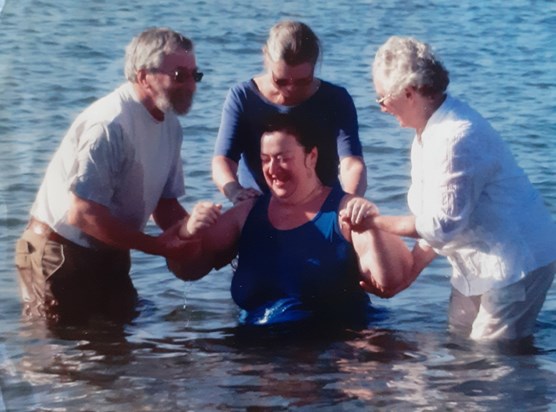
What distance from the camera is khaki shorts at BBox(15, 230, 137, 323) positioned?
418 cm

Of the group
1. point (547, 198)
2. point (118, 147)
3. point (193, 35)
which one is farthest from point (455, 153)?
point (193, 35)

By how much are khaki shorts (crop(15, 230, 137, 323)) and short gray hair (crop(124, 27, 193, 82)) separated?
2.31 feet

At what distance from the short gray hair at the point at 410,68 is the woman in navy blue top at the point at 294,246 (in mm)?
459

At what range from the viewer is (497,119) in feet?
21.8

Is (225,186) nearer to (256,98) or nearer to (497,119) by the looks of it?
(256,98)

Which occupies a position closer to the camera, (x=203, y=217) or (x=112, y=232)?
(x=203, y=217)

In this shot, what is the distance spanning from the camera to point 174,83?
3963mm

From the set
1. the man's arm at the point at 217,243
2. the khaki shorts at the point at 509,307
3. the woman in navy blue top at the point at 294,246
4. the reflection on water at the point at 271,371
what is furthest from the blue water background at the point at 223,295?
the man's arm at the point at 217,243

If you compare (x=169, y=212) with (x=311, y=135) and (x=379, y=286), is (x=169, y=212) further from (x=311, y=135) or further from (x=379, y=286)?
(x=379, y=286)

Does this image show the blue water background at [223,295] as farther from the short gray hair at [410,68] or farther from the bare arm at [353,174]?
the short gray hair at [410,68]

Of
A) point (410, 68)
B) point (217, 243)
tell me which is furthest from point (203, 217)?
point (410, 68)

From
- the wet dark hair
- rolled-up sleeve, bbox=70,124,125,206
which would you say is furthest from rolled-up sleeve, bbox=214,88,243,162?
rolled-up sleeve, bbox=70,124,125,206

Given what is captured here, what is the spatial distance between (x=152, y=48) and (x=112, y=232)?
670 millimetres

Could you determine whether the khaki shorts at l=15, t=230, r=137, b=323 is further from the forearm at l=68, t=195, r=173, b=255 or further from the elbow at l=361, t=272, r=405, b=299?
the elbow at l=361, t=272, r=405, b=299
